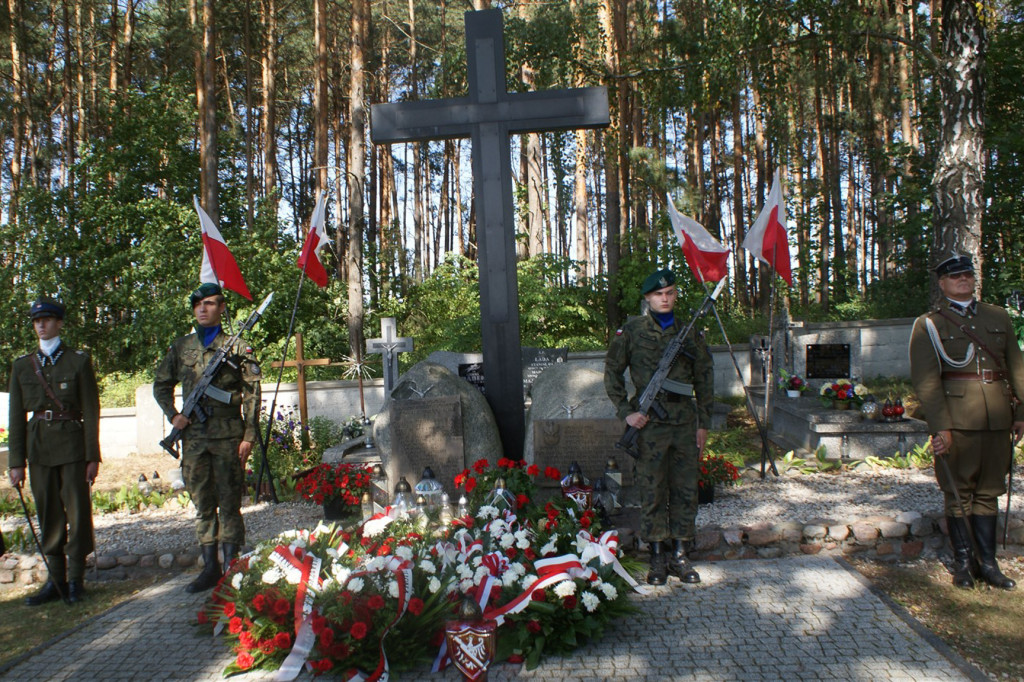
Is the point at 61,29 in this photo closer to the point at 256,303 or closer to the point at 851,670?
the point at 256,303

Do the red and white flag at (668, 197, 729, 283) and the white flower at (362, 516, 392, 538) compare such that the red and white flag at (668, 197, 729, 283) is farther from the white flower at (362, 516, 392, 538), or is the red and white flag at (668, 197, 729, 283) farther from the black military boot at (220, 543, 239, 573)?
the black military boot at (220, 543, 239, 573)

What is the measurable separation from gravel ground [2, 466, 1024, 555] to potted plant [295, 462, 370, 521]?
22 centimetres

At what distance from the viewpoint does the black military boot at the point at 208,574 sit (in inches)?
179

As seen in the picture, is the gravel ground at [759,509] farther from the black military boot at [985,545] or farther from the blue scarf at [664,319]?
the blue scarf at [664,319]

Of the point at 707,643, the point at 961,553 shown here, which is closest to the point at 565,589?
the point at 707,643

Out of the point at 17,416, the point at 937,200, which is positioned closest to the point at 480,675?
the point at 17,416

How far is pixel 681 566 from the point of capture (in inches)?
171

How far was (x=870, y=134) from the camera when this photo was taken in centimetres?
2131

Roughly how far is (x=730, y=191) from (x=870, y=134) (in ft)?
44.5

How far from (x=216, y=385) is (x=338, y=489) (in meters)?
1.78

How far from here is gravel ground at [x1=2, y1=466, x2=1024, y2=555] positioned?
565 cm

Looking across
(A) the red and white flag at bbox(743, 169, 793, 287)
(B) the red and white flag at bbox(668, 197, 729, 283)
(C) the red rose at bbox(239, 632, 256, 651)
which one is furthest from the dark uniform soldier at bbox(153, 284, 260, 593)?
(A) the red and white flag at bbox(743, 169, 793, 287)

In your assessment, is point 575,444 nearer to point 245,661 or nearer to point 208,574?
point 208,574

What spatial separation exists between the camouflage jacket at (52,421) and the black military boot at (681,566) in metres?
3.67
